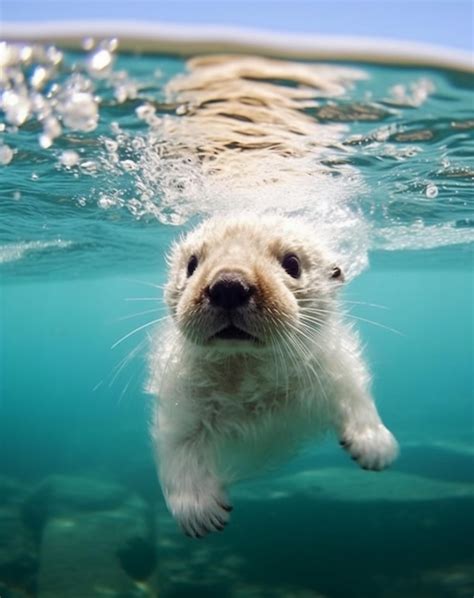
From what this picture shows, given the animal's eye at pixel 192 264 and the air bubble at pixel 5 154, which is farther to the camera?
the air bubble at pixel 5 154

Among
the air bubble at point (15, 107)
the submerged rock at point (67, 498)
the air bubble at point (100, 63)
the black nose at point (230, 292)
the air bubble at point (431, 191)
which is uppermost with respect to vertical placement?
the air bubble at point (431, 191)

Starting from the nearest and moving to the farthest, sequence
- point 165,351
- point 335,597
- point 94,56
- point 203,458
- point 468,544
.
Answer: point 203,458
point 94,56
point 165,351
point 335,597
point 468,544

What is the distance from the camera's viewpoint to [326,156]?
873 centimetres

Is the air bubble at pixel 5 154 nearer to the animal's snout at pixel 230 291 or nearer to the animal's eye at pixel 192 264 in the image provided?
the animal's eye at pixel 192 264

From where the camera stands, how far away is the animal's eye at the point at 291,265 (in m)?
5.01

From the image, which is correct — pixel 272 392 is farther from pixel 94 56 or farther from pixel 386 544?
pixel 386 544

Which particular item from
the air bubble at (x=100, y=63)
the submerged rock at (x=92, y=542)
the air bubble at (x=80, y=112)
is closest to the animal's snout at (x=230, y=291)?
the air bubble at (x=100, y=63)

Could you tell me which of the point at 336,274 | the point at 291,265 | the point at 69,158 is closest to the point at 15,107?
the point at 69,158

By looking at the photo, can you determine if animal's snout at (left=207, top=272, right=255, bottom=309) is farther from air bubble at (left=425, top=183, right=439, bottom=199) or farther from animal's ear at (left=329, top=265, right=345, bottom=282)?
air bubble at (left=425, top=183, right=439, bottom=199)

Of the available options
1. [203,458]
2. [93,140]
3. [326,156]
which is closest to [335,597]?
[203,458]

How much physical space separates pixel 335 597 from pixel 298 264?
551 cm

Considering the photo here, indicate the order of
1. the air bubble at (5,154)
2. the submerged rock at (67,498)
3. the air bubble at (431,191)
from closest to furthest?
1. the air bubble at (5,154)
2. the air bubble at (431,191)
3. the submerged rock at (67,498)

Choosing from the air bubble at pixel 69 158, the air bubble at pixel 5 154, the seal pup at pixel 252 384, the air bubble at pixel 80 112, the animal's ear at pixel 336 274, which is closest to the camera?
the seal pup at pixel 252 384

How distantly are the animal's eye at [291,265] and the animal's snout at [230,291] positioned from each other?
105 cm
